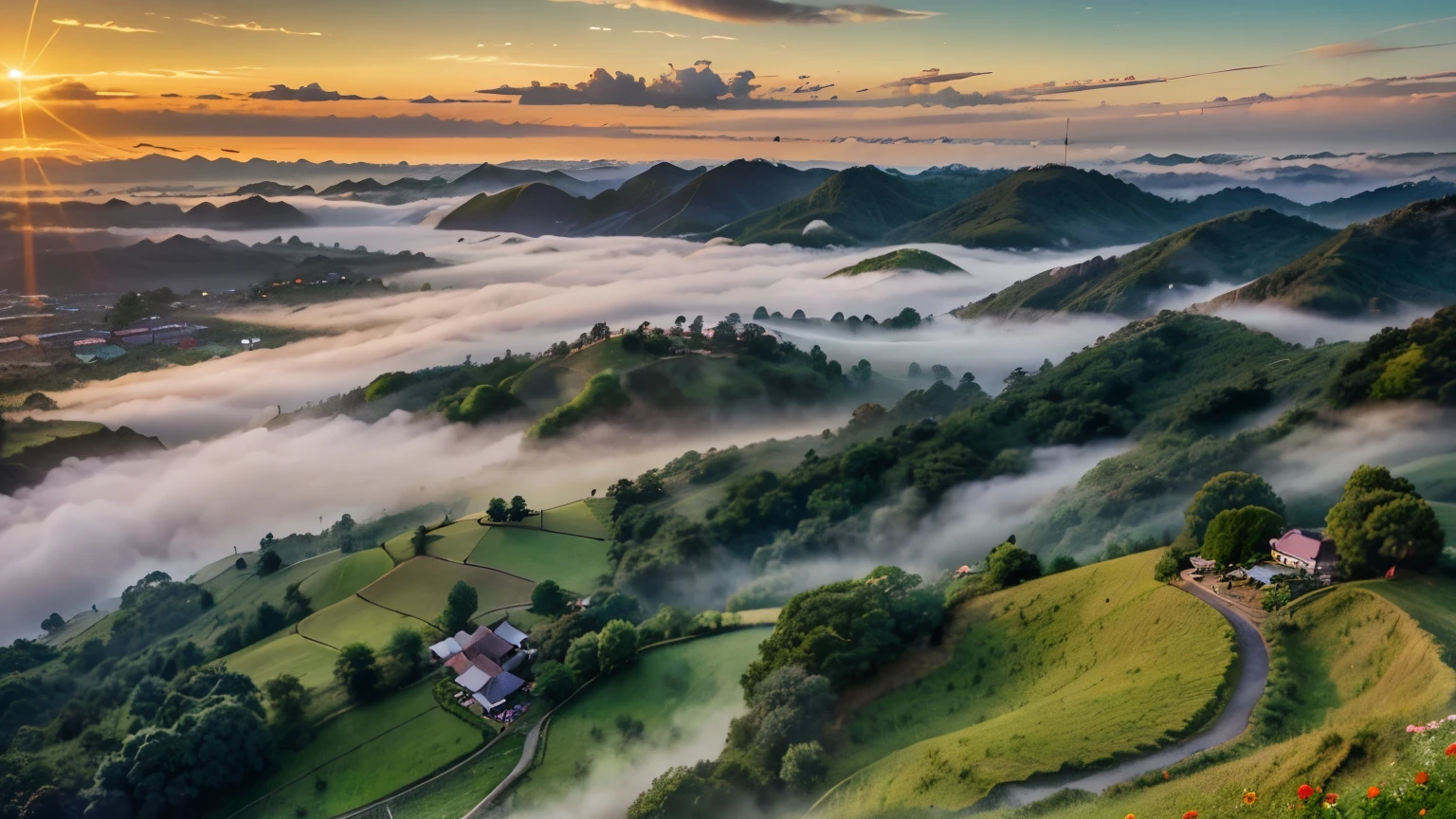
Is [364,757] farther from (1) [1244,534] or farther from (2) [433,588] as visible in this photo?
(1) [1244,534]

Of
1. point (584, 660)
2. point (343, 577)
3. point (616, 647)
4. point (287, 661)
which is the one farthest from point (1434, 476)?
point (343, 577)

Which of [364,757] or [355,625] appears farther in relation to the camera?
[355,625]

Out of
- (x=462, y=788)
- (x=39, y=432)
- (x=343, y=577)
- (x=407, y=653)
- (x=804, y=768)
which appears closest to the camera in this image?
(x=804, y=768)

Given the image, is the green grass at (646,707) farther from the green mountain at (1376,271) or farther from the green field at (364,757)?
the green mountain at (1376,271)

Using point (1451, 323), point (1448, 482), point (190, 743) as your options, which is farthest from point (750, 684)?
point (1451, 323)

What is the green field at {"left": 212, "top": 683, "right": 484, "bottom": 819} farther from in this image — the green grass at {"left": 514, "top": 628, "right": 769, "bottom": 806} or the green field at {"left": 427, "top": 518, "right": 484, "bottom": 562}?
the green field at {"left": 427, "top": 518, "right": 484, "bottom": 562}

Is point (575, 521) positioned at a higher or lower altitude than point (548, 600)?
lower

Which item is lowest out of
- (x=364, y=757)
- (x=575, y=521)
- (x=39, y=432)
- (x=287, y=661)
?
(x=287, y=661)

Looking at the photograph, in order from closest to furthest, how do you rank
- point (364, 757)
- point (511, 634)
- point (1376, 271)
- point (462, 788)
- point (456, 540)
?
point (462, 788)
point (364, 757)
point (511, 634)
point (456, 540)
point (1376, 271)
